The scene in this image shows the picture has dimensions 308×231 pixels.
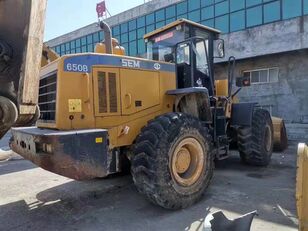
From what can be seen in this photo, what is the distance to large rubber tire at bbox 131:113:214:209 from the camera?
15.0 ft

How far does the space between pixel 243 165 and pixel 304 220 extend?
501 centimetres

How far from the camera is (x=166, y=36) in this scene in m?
6.73

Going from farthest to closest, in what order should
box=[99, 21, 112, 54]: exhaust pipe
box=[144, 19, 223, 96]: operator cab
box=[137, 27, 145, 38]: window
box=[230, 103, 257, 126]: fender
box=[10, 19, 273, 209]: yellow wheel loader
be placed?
box=[137, 27, 145, 38]: window, box=[230, 103, 257, 126]: fender, box=[144, 19, 223, 96]: operator cab, box=[99, 21, 112, 54]: exhaust pipe, box=[10, 19, 273, 209]: yellow wheel loader

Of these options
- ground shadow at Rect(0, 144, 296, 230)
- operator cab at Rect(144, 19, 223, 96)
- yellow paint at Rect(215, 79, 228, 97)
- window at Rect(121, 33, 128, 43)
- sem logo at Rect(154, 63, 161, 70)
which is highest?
window at Rect(121, 33, 128, 43)

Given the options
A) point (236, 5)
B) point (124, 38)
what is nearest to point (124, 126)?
point (236, 5)

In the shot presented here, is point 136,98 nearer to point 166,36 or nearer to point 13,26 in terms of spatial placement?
point 166,36

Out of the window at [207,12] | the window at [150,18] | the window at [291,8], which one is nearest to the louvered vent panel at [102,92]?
the window at [291,8]

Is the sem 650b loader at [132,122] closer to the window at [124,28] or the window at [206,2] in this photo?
the window at [206,2]

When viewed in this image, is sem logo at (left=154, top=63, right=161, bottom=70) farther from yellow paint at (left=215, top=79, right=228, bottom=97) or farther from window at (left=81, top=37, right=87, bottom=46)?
window at (left=81, top=37, right=87, bottom=46)

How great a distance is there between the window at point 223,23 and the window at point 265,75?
2901 mm

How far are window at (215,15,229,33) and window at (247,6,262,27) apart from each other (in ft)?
4.53

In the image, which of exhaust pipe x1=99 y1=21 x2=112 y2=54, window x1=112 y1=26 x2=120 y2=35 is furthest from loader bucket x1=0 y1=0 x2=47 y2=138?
window x1=112 y1=26 x2=120 y2=35

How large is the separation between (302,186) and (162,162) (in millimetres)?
2045

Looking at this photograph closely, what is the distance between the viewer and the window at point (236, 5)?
59.2 feet
